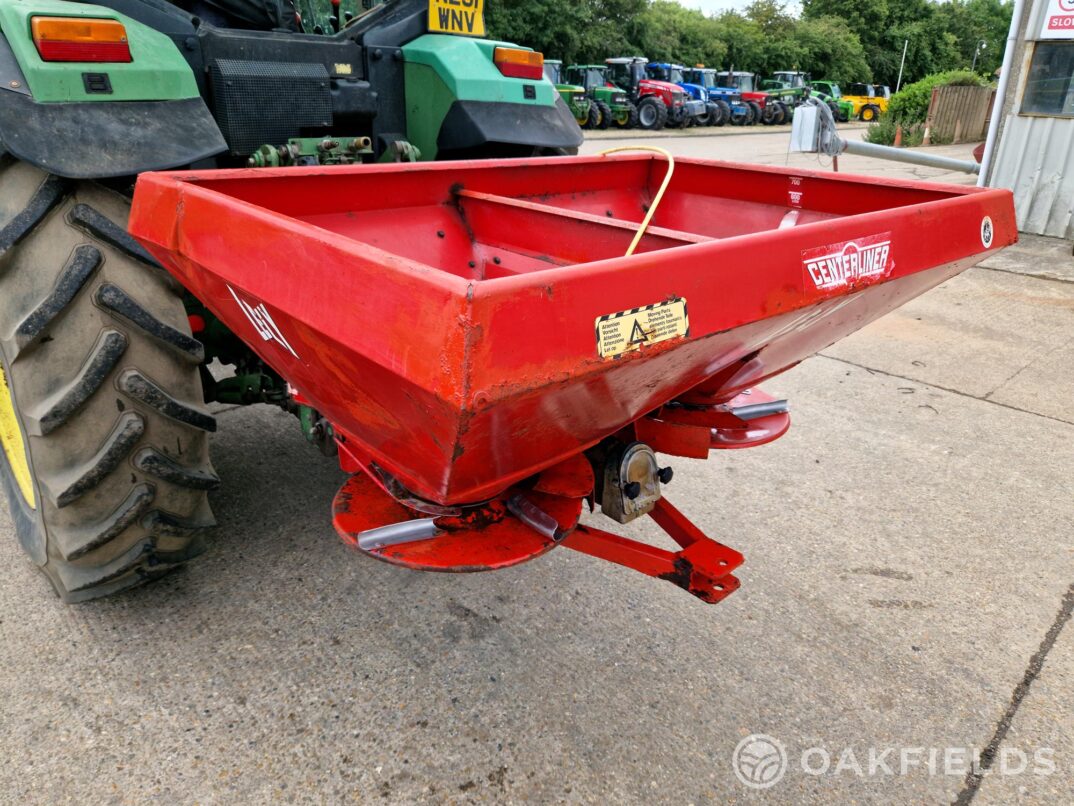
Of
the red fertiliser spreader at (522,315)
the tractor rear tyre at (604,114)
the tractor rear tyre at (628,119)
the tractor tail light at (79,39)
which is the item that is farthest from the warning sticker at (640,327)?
the tractor rear tyre at (628,119)

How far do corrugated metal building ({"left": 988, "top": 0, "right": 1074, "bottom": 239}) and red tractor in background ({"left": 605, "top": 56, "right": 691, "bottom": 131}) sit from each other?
15.6 metres

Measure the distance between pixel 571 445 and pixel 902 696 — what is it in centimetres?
127

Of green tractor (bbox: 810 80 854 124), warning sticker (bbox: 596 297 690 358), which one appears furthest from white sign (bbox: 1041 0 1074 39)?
green tractor (bbox: 810 80 854 124)

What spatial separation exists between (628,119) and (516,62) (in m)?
20.3

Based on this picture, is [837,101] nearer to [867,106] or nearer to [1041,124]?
[867,106]

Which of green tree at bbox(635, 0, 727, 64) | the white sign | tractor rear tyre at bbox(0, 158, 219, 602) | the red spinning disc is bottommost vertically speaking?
the red spinning disc

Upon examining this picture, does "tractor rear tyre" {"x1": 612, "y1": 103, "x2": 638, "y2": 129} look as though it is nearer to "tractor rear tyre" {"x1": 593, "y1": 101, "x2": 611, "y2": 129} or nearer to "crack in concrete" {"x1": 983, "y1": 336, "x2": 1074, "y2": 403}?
"tractor rear tyre" {"x1": 593, "y1": 101, "x2": 611, "y2": 129}

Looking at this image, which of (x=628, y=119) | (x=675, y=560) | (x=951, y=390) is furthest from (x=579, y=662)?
(x=628, y=119)

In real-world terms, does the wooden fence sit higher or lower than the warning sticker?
lower

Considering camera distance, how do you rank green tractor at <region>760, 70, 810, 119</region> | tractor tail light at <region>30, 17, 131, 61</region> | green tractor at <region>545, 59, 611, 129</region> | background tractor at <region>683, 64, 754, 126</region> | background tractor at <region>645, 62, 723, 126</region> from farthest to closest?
green tractor at <region>760, 70, 810, 119</region>, background tractor at <region>683, 64, 754, 126</region>, background tractor at <region>645, 62, 723, 126</region>, green tractor at <region>545, 59, 611, 129</region>, tractor tail light at <region>30, 17, 131, 61</region>

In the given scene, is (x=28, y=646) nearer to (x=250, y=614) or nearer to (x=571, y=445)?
(x=250, y=614)

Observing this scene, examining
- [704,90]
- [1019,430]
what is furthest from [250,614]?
[704,90]

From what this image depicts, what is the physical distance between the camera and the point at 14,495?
236 centimetres

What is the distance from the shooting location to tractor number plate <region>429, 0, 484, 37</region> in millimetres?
2902
